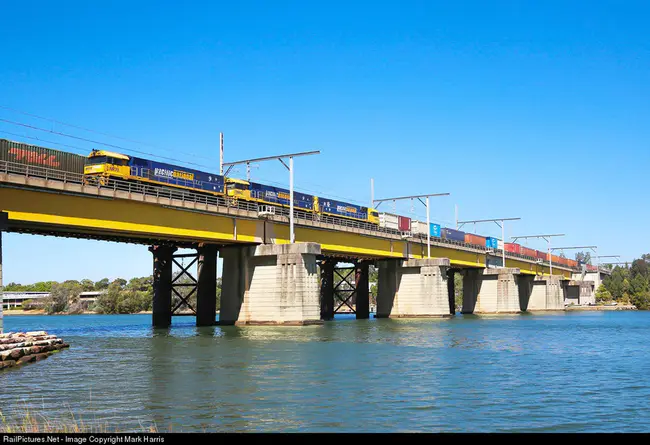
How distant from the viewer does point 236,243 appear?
205 ft

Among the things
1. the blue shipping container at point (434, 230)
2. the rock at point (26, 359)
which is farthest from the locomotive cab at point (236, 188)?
the blue shipping container at point (434, 230)

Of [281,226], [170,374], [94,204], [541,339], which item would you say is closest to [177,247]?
[281,226]

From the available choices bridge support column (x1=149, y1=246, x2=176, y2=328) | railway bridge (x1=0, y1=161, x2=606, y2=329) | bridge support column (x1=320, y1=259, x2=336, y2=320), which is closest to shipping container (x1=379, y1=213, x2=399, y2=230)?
railway bridge (x1=0, y1=161, x2=606, y2=329)

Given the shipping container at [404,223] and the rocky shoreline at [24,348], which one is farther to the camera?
the shipping container at [404,223]

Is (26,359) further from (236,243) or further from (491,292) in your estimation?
(491,292)

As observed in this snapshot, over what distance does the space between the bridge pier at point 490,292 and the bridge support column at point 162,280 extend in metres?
63.3

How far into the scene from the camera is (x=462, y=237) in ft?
374

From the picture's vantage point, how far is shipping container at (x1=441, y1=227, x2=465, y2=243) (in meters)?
108

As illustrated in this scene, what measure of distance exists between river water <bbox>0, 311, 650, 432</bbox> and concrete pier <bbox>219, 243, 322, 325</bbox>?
55.7ft

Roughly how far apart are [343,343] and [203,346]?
384 inches

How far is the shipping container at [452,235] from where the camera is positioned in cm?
10792

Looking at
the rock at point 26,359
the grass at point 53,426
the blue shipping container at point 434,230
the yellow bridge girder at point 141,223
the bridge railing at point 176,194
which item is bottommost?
the rock at point 26,359

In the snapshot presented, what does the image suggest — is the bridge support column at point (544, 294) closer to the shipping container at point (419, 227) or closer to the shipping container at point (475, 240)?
Result: the shipping container at point (475, 240)

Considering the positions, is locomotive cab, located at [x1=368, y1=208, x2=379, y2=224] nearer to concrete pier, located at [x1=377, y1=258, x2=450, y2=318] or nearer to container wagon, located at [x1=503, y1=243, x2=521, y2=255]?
concrete pier, located at [x1=377, y1=258, x2=450, y2=318]
